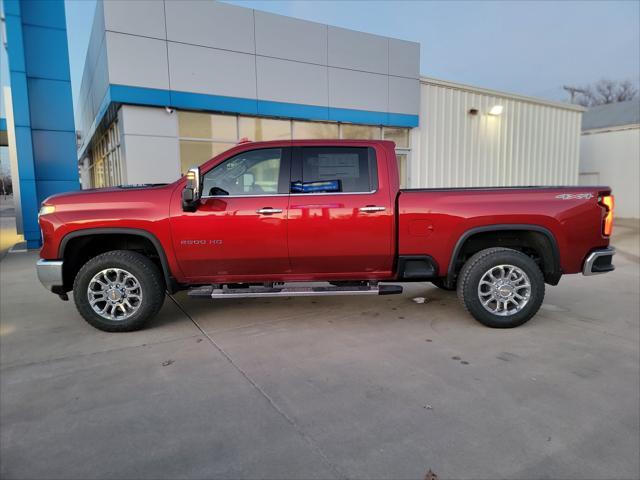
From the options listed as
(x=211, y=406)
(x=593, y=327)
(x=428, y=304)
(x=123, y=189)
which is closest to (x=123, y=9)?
(x=123, y=189)

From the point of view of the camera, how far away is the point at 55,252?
4270 mm

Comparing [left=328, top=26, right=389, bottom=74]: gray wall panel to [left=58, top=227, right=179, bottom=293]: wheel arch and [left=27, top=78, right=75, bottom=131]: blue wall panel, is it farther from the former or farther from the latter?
[left=58, top=227, right=179, bottom=293]: wheel arch

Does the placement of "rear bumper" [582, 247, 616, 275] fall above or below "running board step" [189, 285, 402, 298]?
above

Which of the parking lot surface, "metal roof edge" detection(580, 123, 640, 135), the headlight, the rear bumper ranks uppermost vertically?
"metal roof edge" detection(580, 123, 640, 135)

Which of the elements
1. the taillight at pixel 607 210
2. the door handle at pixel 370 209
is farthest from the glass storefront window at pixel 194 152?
the taillight at pixel 607 210

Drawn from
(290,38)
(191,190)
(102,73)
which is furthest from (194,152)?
(191,190)

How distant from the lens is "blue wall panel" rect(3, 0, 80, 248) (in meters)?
10.4

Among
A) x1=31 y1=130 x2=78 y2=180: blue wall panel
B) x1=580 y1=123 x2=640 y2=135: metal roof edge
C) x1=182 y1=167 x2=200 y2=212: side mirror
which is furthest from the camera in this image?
x1=580 y1=123 x2=640 y2=135: metal roof edge

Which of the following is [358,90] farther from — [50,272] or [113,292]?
[50,272]

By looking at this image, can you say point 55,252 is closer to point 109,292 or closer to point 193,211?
point 109,292

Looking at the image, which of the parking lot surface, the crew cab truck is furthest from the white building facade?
the parking lot surface

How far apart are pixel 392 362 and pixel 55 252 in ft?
11.2

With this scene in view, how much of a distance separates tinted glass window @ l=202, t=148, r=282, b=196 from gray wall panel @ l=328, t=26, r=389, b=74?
8.79 meters

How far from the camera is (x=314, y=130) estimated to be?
12.6 meters
